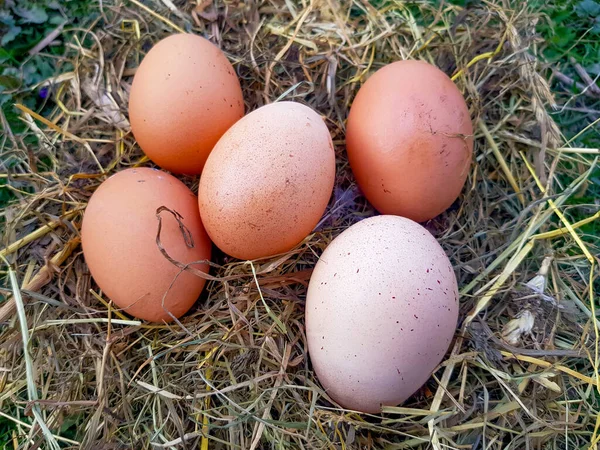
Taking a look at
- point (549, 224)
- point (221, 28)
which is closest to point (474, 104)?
point (549, 224)

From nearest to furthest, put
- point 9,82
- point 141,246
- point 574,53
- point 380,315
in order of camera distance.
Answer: point 380,315
point 141,246
point 9,82
point 574,53

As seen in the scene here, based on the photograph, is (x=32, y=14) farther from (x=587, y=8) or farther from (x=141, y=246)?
(x=587, y=8)

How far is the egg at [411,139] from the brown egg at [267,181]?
0.48 feet

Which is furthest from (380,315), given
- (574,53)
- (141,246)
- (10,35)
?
(10,35)

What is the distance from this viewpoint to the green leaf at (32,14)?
5.34 feet

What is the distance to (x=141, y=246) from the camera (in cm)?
118

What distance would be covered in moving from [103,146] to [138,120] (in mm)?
279

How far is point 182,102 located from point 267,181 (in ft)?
1.19

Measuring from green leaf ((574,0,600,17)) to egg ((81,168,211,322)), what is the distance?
163 cm

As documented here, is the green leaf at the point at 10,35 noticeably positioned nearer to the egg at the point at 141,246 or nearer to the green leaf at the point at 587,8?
the egg at the point at 141,246

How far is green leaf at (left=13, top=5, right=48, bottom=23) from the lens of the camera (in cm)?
163

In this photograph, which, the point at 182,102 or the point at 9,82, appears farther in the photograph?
the point at 9,82

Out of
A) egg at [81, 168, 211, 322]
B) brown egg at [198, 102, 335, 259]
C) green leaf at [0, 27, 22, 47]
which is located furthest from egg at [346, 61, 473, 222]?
green leaf at [0, 27, 22, 47]

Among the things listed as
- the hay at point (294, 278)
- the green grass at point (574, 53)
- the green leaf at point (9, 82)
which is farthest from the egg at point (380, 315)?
the green leaf at point (9, 82)
